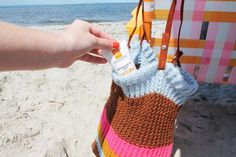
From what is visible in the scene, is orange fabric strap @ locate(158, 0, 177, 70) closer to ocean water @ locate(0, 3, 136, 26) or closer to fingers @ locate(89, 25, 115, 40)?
fingers @ locate(89, 25, 115, 40)

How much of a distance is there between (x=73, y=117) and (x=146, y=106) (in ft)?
3.15

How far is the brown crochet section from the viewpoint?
3.21 ft

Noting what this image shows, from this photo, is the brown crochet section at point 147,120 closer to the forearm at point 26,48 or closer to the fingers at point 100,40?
the fingers at point 100,40

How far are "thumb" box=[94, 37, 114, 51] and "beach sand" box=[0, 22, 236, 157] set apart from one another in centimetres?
79

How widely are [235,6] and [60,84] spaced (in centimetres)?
158

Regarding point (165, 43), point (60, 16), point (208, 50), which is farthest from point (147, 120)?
point (60, 16)

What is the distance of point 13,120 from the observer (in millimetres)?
1767

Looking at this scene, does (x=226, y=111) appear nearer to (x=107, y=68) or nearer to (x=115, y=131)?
(x=115, y=131)

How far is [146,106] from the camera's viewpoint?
0.98 metres

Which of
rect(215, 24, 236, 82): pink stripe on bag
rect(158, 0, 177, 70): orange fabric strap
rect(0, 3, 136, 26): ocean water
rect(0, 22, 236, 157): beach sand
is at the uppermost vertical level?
rect(158, 0, 177, 70): orange fabric strap

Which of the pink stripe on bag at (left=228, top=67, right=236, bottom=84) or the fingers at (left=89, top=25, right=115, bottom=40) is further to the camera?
the pink stripe on bag at (left=228, top=67, right=236, bottom=84)

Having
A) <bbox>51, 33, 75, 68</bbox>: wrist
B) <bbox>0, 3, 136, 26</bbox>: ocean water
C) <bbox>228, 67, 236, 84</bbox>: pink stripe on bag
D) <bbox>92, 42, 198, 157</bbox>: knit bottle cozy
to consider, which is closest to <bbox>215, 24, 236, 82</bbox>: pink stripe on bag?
<bbox>228, 67, 236, 84</bbox>: pink stripe on bag

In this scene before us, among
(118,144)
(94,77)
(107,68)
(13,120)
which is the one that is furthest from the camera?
(107,68)

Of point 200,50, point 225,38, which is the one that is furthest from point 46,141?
point 225,38
